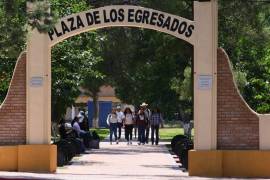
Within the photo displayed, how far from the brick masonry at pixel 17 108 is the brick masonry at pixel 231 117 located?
15.9 ft

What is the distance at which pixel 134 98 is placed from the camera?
210 ft

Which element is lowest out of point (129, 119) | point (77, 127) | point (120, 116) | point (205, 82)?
point (77, 127)

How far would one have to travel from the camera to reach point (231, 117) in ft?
59.4

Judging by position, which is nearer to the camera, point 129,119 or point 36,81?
point 36,81

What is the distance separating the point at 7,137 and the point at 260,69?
1727 cm

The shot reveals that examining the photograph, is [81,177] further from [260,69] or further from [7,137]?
[260,69]

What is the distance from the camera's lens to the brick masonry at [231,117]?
1802 centimetres

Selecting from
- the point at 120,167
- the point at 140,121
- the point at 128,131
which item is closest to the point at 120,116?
the point at 128,131

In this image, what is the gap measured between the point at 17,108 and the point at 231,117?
530 centimetres

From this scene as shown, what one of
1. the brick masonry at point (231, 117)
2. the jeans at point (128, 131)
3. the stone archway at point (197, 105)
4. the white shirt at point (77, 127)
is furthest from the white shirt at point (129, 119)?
the brick masonry at point (231, 117)

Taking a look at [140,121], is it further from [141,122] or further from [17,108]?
[17,108]

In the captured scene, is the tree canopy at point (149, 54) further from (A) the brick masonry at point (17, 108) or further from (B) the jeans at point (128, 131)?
(B) the jeans at point (128, 131)

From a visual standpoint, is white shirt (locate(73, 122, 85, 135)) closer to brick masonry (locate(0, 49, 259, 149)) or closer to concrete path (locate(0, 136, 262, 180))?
concrete path (locate(0, 136, 262, 180))

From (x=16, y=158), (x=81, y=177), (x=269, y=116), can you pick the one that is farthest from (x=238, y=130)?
(x=16, y=158)
